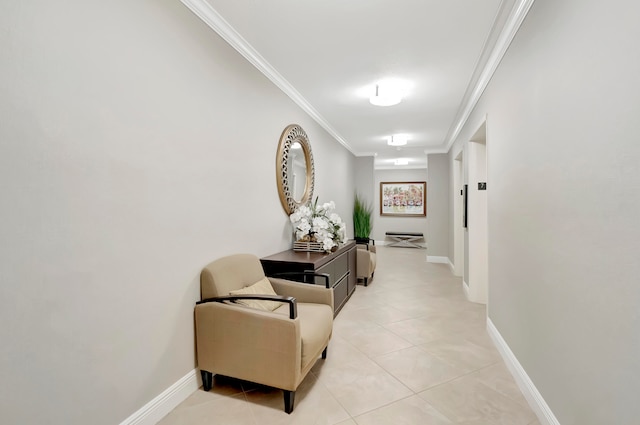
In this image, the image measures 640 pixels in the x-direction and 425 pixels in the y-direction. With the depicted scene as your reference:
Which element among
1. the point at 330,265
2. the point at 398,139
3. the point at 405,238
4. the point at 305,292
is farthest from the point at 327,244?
the point at 405,238

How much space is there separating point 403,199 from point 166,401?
9.16m

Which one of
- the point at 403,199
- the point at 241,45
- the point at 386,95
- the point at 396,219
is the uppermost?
the point at 241,45

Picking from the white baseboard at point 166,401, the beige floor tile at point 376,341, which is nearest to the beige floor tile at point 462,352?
the beige floor tile at point 376,341

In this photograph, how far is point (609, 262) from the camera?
3.72 ft

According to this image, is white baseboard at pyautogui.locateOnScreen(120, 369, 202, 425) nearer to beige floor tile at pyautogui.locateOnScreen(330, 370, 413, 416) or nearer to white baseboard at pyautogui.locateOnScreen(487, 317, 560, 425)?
beige floor tile at pyautogui.locateOnScreen(330, 370, 413, 416)

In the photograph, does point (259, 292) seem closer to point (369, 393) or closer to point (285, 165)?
point (369, 393)

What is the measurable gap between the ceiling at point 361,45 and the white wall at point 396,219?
19.5 feet

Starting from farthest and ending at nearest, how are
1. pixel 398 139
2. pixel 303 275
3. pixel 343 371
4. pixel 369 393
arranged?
pixel 398 139
pixel 303 275
pixel 343 371
pixel 369 393

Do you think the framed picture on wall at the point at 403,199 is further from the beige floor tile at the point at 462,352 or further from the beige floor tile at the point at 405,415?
the beige floor tile at the point at 405,415

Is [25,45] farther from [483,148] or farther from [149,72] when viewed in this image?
Result: [483,148]

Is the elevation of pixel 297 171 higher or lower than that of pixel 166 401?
higher

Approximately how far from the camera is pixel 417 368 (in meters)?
2.31

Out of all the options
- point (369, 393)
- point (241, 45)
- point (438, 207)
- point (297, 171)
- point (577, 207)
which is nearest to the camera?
point (577, 207)

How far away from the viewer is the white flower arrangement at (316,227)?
3.41 m
